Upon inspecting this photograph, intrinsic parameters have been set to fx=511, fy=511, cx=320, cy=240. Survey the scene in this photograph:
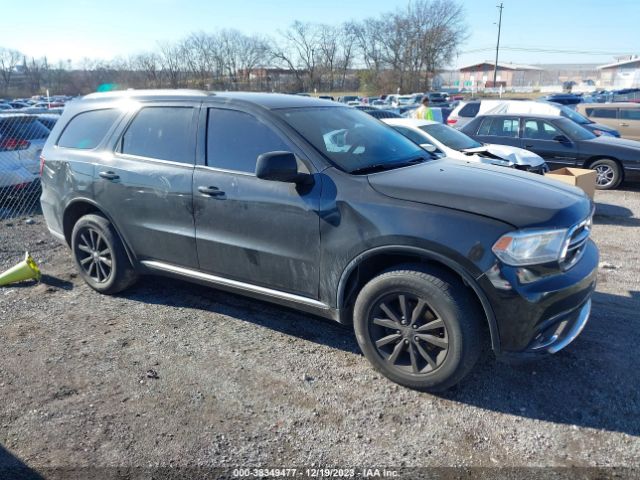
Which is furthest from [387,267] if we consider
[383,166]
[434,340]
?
[383,166]

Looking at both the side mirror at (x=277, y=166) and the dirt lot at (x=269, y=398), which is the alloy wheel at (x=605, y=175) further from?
the side mirror at (x=277, y=166)

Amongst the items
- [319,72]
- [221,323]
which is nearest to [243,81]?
[319,72]

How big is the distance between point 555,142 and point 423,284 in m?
8.42

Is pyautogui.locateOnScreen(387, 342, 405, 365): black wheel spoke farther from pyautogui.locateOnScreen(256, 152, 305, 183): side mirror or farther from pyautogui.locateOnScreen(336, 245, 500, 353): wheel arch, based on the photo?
pyautogui.locateOnScreen(256, 152, 305, 183): side mirror

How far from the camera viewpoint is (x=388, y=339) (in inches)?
129

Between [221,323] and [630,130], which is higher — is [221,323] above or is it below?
below

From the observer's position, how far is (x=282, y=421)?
9.85 feet

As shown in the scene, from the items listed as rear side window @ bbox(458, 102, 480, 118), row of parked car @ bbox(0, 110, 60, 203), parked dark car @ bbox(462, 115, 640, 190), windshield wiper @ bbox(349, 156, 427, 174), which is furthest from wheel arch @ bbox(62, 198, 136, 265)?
rear side window @ bbox(458, 102, 480, 118)

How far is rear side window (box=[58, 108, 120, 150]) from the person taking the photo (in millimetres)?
4633

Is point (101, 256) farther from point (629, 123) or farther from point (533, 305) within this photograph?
point (629, 123)

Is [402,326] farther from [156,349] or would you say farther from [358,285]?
[156,349]

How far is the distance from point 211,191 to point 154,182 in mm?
620

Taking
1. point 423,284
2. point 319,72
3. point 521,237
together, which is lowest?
point 423,284

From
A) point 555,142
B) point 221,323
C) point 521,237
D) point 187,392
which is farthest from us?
point 555,142
